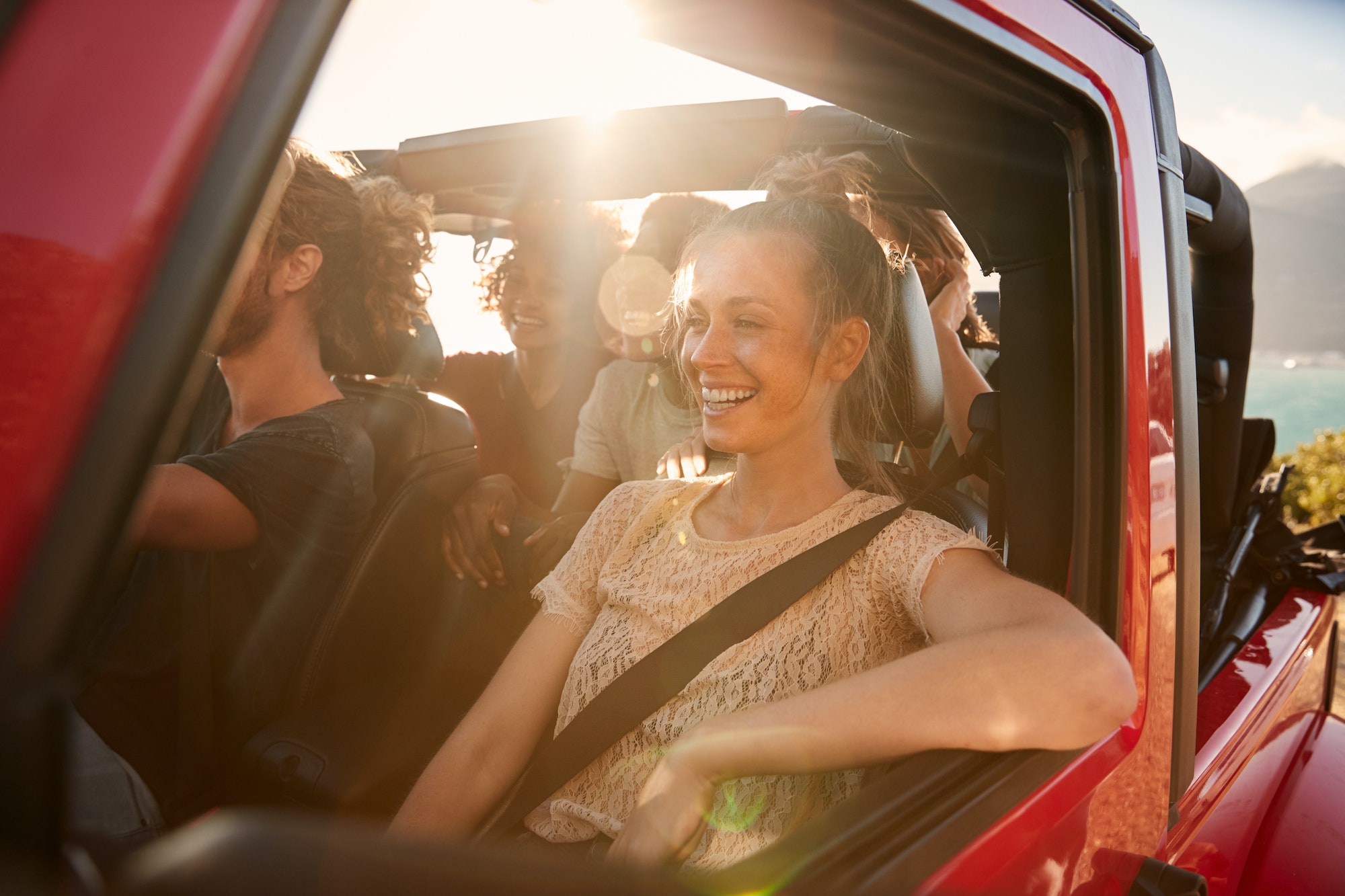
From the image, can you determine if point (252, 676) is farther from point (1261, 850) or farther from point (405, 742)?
point (1261, 850)

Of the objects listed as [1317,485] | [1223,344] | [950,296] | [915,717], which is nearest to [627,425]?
[950,296]

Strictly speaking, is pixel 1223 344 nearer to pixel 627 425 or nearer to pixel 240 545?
pixel 627 425

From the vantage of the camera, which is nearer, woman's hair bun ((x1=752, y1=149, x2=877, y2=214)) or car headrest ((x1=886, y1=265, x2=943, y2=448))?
car headrest ((x1=886, y1=265, x2=943, y2=448))

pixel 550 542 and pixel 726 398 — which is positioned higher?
pixel 726 398

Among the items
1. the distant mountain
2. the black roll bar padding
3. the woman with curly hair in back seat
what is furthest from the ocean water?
the woman with curly hair in back seat

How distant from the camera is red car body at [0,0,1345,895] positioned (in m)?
0.48

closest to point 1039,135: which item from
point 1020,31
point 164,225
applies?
point 1020,31

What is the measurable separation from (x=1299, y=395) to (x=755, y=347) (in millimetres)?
106194

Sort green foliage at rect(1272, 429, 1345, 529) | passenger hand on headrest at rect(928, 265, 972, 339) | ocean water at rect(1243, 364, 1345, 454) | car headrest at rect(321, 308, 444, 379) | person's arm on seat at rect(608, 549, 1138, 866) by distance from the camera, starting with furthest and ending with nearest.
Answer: ocean water at rect(1243, 364, 1345, 454), green foliage at rect(1272, 429, 1345, 529), passenger hand on headrest at rect(928, 265, 972, 339), car headrest at rect(321, 308, 444, 379), person's arm on seat at rect(608, 549, 1138, 866)

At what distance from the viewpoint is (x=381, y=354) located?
7.43 feet

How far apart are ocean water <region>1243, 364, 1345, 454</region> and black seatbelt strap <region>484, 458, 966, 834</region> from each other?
52.6 metres

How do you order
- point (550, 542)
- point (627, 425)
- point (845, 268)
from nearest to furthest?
point (845, 268)
point (550, 542)
point (627, 425)

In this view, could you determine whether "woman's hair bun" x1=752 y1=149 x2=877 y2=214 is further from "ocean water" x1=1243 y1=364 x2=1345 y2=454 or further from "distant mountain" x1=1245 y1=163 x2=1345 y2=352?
"distant mountain" x1=1245 y1=163 x2=1345 y2=352

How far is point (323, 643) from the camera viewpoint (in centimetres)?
183
